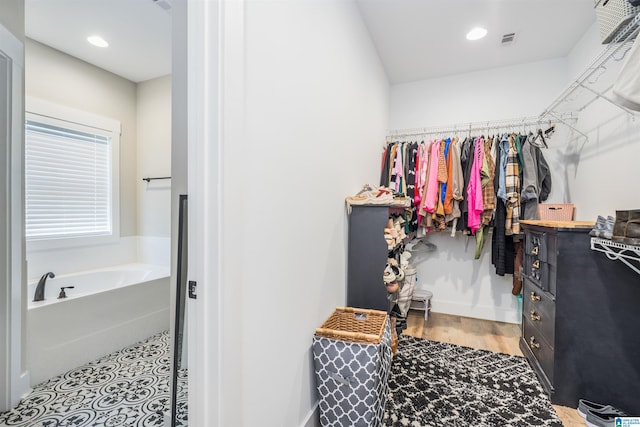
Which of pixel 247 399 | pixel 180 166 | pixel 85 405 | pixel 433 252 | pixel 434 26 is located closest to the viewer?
pixel 247 399

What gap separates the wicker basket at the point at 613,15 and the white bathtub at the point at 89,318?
353 centimetres

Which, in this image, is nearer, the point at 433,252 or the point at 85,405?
the point at 85,405


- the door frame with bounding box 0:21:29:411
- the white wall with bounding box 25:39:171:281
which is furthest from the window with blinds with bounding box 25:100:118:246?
the door frame with bounding box 0:21:29:411

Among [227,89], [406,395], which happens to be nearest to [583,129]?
[406,395]

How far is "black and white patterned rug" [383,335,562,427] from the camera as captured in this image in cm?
157

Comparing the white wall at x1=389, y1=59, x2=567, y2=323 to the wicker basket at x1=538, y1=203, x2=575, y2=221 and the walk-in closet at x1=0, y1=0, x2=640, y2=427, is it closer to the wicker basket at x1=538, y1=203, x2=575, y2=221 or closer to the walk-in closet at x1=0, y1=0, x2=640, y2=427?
the walk-in closet at x1=0, y1=0, x2=640, y2=427

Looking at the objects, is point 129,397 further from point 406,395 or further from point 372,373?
point 406,395

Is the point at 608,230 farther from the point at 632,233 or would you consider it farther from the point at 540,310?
the point at 540,310

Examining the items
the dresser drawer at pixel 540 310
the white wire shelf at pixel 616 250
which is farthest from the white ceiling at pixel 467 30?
the dresser drawer at pixel 540 310

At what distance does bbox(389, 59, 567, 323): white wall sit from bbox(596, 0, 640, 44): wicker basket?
157 centimetres

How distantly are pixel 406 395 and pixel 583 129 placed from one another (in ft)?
8.58

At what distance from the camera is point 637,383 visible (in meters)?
1.55

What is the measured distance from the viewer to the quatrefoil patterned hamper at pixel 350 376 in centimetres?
136

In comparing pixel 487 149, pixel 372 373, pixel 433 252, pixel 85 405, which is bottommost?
pixel 85 405
